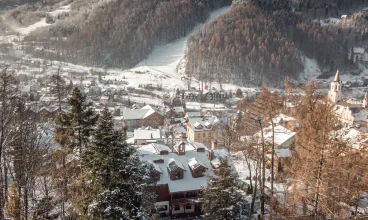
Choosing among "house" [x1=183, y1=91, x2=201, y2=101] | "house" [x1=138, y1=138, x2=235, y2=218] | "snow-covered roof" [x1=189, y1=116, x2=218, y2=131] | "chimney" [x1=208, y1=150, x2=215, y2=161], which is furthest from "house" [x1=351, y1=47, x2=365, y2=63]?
"house" [x1=138, y1=138, x2=235, y2=218]

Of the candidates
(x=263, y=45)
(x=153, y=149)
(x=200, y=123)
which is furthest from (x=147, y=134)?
(x=263, y=45)

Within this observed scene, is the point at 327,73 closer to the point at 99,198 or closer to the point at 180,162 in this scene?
the point at 180,162

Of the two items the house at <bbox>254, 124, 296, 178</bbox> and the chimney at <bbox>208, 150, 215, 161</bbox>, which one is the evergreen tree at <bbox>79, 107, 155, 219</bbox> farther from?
the house at <bbox>254, 124, 296, 178</bbox>

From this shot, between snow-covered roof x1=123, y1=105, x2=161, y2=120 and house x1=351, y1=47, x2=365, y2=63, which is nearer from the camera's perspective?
snow-covered roof x1=123, y1=105, x2=161, y2=120

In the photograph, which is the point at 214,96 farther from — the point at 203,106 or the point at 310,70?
the point at 310,70

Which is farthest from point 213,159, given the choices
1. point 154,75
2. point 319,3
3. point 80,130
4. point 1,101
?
point 319,3

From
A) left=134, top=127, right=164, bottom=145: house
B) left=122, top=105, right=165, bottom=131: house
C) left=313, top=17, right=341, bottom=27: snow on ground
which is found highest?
left=313, top=17, right=341, bottom=27: snow on ground

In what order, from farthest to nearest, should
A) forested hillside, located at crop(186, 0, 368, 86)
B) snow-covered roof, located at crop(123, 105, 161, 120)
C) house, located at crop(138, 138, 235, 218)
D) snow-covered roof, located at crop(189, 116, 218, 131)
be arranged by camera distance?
forested hillside, located at crop(186, 0, 368, 86)
snow-covered roof, located at crop(123, 105, 161, 120)
snow-covered roof, located at crop(189, 116, 218, 131)
house, located at crop(138, 138, 235, 218)
